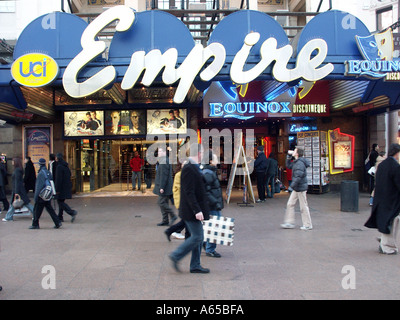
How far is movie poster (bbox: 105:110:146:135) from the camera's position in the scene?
551 inches

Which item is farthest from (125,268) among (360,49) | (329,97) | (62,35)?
(329,97)

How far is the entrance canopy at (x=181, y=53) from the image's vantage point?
881cm

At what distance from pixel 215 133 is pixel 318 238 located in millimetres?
10961

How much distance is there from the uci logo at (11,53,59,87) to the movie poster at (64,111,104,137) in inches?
201

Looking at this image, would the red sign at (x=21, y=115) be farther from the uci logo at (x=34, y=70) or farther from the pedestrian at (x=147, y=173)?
the pedestrian at (x=147, y=173)

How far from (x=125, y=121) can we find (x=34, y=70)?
5393 mm

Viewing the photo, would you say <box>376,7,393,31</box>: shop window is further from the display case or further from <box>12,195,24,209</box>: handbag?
<box>12,195,24,209</box>: handbag

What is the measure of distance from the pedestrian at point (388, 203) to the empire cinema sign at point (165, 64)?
3777 millimetres

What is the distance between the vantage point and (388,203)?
19.7ft

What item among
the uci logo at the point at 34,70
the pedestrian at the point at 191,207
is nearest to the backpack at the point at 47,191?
the uci logo at the point at 34,70

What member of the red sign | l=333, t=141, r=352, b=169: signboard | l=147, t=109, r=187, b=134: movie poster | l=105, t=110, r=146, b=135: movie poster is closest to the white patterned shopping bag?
l=147, t=109, r=187, b=134: movie poster

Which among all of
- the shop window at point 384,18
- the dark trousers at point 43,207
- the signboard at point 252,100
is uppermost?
the shop window at point 384,18

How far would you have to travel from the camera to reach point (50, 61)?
8.86 meters
